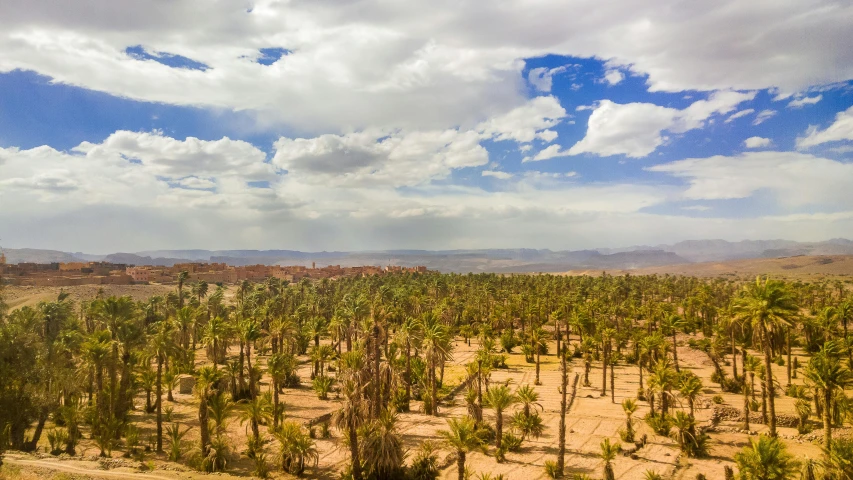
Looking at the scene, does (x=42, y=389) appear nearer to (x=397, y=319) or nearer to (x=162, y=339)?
(x=162, y=339)

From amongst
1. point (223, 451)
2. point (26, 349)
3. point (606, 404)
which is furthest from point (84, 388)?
point (606, 404)

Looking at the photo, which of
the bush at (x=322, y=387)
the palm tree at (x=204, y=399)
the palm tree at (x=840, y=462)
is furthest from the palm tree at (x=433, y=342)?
the palm tree at (x=840, y=462)

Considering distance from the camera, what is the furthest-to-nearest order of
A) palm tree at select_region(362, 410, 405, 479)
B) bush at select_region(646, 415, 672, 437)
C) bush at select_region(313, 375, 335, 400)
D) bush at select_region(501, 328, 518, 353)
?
bush at select_region(501, 328, 518, 353) → bush at select_region(313, 375, 335, 400) → bush at select_region(646, 415, 672, 437) → palm tree at select_region(362, 410, 405, 479)

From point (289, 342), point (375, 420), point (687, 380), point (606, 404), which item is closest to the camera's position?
point (375, 420)

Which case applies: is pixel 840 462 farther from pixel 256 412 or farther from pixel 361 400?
pixel 256 412

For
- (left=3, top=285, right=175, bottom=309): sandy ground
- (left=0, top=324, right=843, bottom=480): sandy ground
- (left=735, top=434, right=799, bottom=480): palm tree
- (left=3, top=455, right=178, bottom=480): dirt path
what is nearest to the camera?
(left=735, top=434, right=799, bottom=480): palm tree

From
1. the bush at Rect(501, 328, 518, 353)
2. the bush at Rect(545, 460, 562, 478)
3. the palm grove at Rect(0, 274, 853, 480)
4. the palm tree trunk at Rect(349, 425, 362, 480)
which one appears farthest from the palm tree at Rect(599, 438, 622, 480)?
the bush at Rect(501, 328, 518, 353)

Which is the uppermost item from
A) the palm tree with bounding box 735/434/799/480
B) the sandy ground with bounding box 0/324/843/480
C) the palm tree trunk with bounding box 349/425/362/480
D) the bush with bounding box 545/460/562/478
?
the palm tree with bounding box 735/434/799/480

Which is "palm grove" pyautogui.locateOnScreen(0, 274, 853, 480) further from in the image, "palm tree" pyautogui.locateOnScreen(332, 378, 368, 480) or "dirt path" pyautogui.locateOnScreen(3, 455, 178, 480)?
"dirt path" pyautogui.locateOnScreen(3, 455, 178, 480)

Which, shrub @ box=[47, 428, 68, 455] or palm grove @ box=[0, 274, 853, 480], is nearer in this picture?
palm grove @ box=[0, 274, 853, 480]
